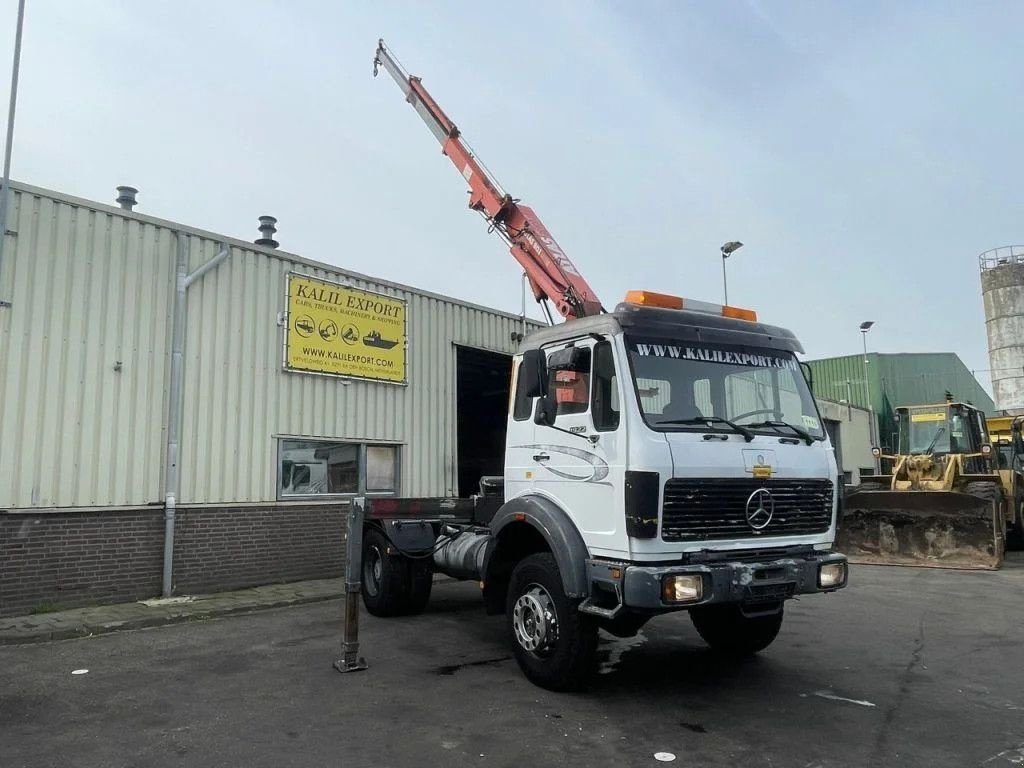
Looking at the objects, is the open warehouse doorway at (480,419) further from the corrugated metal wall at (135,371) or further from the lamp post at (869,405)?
the lamp post at (869,405)

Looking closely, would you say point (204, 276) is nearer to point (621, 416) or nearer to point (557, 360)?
point (557, 360)

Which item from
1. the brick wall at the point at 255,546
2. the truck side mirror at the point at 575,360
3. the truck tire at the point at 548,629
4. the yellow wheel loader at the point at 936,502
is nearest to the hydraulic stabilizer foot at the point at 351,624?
the truck tire at the point at 548,629

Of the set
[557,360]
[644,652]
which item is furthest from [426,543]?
[557,360]

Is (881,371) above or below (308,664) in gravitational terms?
above

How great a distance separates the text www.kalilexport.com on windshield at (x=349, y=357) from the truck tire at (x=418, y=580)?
4.22 meters

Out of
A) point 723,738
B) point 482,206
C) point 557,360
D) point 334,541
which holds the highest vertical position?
point 482,206

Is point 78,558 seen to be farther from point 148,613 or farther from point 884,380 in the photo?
point 884,380

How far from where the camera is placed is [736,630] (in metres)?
6.88

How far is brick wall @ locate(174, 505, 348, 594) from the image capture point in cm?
1000

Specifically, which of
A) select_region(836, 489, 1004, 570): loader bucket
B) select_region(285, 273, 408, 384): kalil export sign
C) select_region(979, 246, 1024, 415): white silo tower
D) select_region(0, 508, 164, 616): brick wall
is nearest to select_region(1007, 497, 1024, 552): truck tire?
select_region(836, 489, 1004, 570): loader bucket

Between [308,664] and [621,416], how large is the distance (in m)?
3.64

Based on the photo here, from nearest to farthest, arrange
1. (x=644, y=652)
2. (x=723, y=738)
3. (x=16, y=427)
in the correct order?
(x=723, y=738)
(x=644, y=652)
(x=16, y=427)

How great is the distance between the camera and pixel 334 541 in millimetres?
11695

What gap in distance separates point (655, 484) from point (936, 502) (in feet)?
34.4
